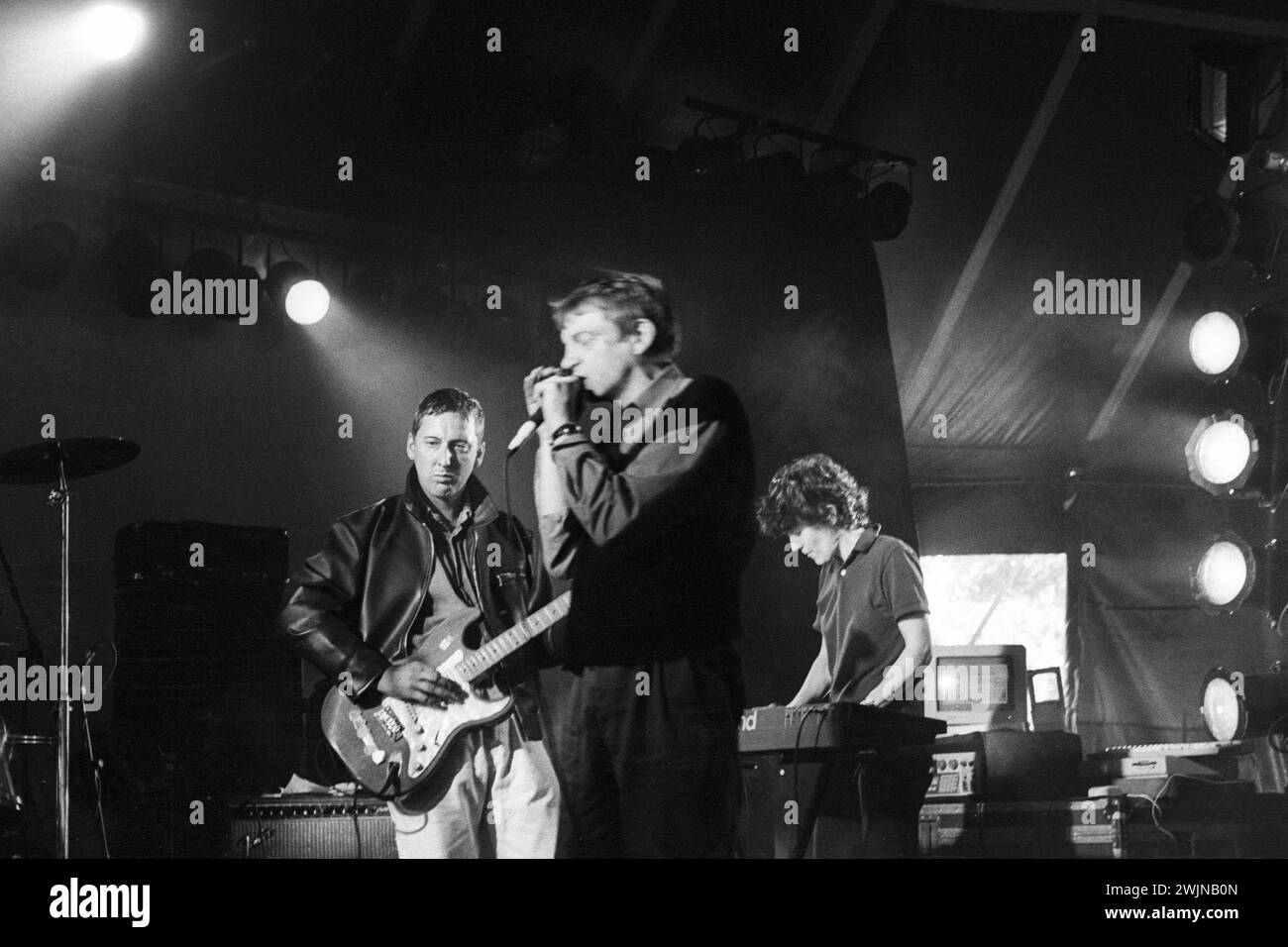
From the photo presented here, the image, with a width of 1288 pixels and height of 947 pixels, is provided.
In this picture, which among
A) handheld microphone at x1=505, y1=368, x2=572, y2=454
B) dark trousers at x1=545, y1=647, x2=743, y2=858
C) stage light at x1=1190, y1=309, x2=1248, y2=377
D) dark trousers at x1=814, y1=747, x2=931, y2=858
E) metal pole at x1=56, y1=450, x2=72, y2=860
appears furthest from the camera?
stage light at x1=1190, y1=309, x2=1248, y2=377

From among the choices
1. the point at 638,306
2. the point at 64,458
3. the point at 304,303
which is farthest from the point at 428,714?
the point at 304,303

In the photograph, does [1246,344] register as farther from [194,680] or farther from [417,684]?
[194,680]

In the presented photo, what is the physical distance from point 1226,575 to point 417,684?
2260 millimetres

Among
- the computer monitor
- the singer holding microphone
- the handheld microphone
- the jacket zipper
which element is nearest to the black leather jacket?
the jacket zipper

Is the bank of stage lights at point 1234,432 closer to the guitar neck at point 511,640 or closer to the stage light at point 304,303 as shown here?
the guitar neck at point 511,640

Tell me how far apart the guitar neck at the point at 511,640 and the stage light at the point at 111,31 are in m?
2.23

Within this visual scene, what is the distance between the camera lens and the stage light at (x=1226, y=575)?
14.3 ft

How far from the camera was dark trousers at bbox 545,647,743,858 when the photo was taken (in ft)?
10.3

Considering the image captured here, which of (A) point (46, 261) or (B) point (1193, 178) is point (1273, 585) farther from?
(A) point (46, 261)

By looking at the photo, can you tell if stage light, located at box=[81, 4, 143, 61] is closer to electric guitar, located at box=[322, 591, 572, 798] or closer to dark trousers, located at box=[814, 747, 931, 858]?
electric guitar, located at box=[322, 591, 572, 798]

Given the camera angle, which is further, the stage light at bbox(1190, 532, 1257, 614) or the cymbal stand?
the stage light at bbox(1190, 532, 1257, 614)

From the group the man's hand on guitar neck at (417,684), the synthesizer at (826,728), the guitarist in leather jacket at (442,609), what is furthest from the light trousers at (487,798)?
the synthesizer at (826,728)

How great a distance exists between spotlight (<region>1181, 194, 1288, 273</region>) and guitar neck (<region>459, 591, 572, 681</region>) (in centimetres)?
216
